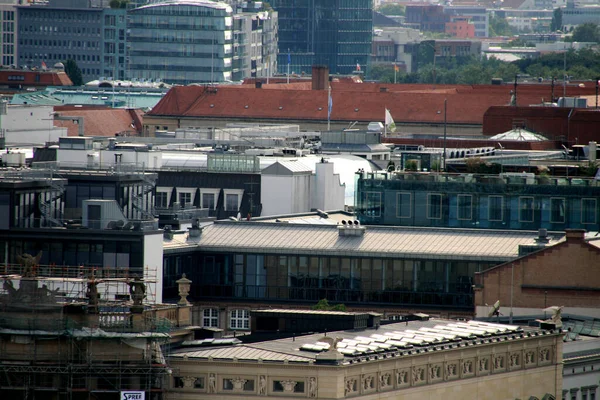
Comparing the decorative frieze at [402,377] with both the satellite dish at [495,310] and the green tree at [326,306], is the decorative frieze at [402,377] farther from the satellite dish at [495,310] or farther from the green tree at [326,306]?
the green tree at [326,306]

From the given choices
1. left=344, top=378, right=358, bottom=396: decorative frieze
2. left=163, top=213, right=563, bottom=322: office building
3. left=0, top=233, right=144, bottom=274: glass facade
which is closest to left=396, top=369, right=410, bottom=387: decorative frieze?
left=344, top=378, right=358, bottom=396: decorative frieze

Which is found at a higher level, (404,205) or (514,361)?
(404,205)

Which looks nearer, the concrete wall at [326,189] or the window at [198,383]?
the window at [198,383]

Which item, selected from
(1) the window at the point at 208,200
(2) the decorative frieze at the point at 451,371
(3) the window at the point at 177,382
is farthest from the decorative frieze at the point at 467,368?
(1) the window at the point at 208,200

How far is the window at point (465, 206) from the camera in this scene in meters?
121

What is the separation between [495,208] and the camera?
12094 cm

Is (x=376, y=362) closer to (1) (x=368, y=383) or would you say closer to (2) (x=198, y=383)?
(1) (x=368, y=383)

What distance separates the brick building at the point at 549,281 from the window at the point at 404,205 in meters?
17.2

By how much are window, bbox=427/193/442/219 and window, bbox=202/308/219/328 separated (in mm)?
15306

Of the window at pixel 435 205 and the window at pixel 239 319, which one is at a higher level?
the window at pixel 435 205

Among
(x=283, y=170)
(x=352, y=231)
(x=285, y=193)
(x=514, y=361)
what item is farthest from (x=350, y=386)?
(x=283, y=170)

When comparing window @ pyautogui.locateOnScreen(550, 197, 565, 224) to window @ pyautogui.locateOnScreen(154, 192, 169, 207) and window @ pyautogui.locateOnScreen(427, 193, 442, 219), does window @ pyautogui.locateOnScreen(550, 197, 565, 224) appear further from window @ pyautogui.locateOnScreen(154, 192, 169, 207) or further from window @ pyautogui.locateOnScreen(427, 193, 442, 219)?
window @ pyautogui.locateOnScreen(154, 192, 169, 207)

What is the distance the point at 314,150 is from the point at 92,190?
6355 cm

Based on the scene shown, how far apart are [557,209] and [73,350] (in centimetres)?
4678
